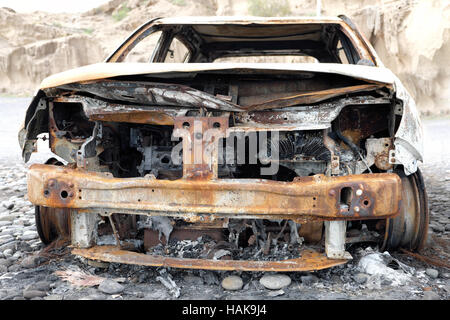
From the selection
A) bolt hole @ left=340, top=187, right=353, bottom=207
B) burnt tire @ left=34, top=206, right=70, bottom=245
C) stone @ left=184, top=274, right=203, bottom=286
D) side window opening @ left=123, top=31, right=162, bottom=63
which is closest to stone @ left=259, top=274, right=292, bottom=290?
stone @ left=184, top=274, right=203, bottom=286

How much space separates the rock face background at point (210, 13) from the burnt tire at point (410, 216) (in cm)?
1393

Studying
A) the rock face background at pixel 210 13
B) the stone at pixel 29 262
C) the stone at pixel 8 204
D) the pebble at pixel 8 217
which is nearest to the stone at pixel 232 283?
the stone at pixel 29 262

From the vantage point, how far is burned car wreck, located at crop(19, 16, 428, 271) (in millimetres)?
1902

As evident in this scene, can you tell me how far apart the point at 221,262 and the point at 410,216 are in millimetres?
1327

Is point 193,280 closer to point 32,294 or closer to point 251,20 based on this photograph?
point 32,294

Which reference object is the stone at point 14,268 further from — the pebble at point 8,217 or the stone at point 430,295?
the stone at point 430,295

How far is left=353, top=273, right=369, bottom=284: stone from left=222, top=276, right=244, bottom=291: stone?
0.68 m

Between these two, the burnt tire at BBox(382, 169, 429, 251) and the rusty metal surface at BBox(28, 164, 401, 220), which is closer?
the rusty metal surface at BBox(28, 164, 401, 220)

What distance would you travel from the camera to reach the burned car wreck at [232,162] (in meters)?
1.90

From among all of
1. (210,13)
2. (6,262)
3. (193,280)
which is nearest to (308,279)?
(193,280)

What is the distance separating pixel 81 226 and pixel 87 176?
0.39 metres

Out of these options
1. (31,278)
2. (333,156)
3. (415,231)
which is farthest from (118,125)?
(415,231)

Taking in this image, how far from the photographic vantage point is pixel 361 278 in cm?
212

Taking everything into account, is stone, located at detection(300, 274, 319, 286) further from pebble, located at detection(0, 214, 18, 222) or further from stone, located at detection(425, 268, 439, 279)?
pebble, located at detection(0, 214, 18, 222)
